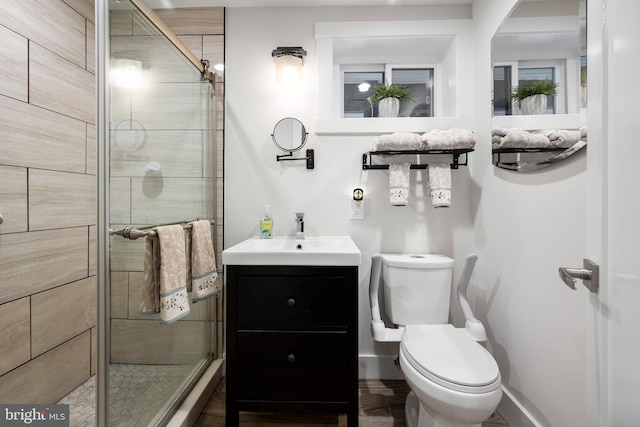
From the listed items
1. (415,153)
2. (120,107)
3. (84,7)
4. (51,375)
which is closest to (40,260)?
(51,375)

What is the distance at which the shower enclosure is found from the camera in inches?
Answer: 39.1

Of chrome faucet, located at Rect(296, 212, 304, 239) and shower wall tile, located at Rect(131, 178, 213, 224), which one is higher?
shower wall tile, located at Rect(131, 178, 213, 224)

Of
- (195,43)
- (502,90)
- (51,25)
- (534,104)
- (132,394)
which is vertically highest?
(195,43)

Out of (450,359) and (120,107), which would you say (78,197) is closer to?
(120,107)

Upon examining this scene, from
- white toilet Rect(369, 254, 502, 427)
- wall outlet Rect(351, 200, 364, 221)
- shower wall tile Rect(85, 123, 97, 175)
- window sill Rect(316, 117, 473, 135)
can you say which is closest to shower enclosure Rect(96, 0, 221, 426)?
shower wall tile Rect(85, 123, 97, 175)

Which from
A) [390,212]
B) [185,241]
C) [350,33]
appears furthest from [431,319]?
[350,33]

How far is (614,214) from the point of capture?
67 centimetres

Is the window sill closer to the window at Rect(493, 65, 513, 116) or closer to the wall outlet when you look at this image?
the window at Rect(493, 65, 513, 116)

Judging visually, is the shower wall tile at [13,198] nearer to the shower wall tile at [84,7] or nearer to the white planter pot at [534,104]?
the shower wall tile at [84,7]

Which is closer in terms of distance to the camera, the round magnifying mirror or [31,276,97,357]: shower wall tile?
[31,276,97,357]: shower wall tile

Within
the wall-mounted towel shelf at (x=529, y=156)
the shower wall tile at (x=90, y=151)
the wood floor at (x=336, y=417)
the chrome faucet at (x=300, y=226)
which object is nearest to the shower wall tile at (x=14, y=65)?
the shower wall tile at (x=90, y=151)

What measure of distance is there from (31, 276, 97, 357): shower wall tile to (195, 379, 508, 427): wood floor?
0.81 m

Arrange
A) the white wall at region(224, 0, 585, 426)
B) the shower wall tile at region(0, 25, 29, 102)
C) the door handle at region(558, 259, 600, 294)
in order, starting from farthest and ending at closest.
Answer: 1. the white wall at region(224, 0, 585, 426)
2. the shower wall tile at region(0, 25, 29, 102)
3. the door handle at region(558, 259, 600, 294)

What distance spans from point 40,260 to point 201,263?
75cm
